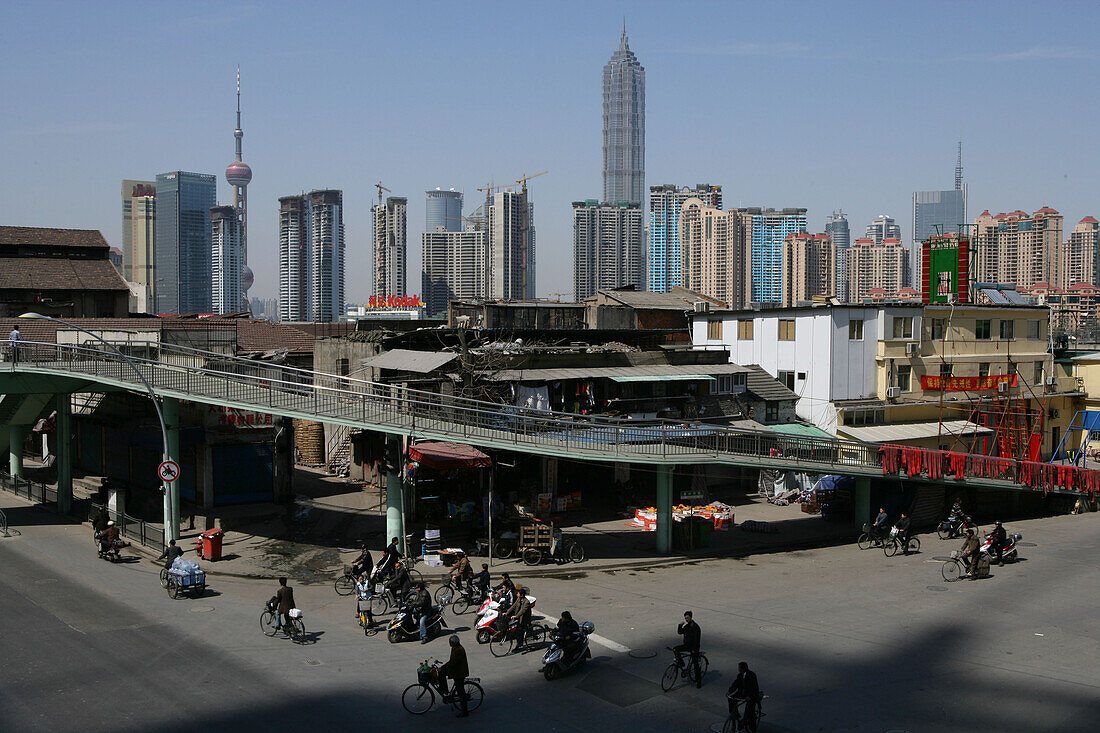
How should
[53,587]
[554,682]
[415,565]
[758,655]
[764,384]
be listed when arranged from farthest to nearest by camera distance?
[764,384]
[415,565]
[53,587]
[758,655]
[554,682]

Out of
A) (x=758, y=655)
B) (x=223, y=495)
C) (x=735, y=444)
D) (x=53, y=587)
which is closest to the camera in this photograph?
(x=758, y=655)

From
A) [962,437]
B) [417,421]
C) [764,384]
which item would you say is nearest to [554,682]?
[417,421]

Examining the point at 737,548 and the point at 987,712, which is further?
the point at 737,548

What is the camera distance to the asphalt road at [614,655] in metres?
16.6

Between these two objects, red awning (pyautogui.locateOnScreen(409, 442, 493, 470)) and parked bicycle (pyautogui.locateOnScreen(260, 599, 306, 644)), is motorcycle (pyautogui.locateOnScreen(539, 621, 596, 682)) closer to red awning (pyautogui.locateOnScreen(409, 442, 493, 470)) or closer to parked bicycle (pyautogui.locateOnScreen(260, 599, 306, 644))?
parked bicycle (pyautogui.locateOnScreen(260, 599, 306, 644))

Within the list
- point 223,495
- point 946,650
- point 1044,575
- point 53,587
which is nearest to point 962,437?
point 1044,575

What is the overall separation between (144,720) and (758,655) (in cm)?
1281

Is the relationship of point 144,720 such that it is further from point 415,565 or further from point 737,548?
point 737,548

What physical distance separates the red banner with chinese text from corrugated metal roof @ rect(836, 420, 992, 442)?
2007 millimetres

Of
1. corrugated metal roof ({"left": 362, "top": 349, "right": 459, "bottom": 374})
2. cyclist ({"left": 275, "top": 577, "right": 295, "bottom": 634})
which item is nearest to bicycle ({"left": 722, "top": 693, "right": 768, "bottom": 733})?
cyclist ({"left": 275, "top": 577, "right": 295, "bottom": 634})

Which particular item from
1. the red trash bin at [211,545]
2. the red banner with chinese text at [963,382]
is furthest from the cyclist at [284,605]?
the red banner with chinese text at [963,382]

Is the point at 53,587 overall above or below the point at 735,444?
below

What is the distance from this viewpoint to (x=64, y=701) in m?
17.0

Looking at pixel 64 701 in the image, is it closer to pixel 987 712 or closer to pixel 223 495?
pixel 987 712
